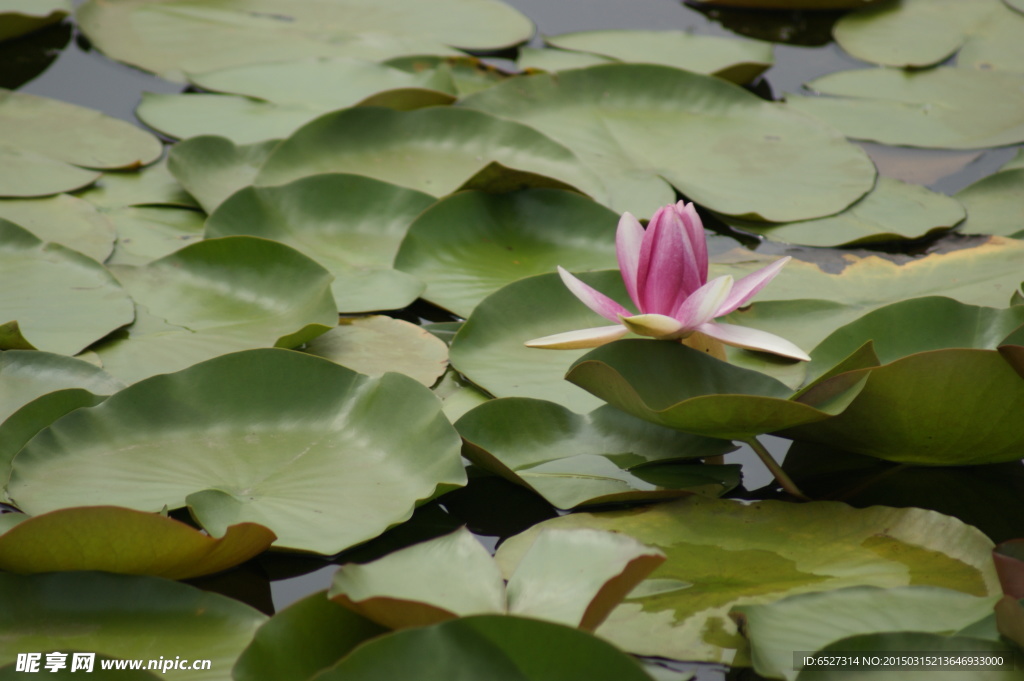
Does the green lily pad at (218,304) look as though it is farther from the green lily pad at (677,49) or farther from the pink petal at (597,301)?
the green lily pad at (677,49)

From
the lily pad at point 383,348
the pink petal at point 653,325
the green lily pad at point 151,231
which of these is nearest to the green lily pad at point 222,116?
the green lily pad at point 151,231

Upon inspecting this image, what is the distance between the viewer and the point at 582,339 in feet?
3.28

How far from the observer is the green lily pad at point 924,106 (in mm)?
1738

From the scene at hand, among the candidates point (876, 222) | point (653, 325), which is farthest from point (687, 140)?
point (653, 325)

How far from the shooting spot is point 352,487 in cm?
94

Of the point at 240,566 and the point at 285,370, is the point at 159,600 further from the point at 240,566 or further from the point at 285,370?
the point at 285,370

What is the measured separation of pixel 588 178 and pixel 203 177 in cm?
68

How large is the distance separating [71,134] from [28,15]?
0.50m

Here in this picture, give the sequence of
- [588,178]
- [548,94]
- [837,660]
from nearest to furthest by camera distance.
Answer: [837,660]
[588,178]
[548,94]

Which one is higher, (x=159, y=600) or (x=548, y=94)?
(x=548, y=94)

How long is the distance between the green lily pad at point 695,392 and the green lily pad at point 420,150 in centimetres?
59

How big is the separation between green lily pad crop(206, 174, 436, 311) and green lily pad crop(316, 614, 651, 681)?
78cm

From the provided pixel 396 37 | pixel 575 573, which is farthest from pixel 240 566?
pixel 396 37

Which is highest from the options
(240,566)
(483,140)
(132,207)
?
→ (483,140)
